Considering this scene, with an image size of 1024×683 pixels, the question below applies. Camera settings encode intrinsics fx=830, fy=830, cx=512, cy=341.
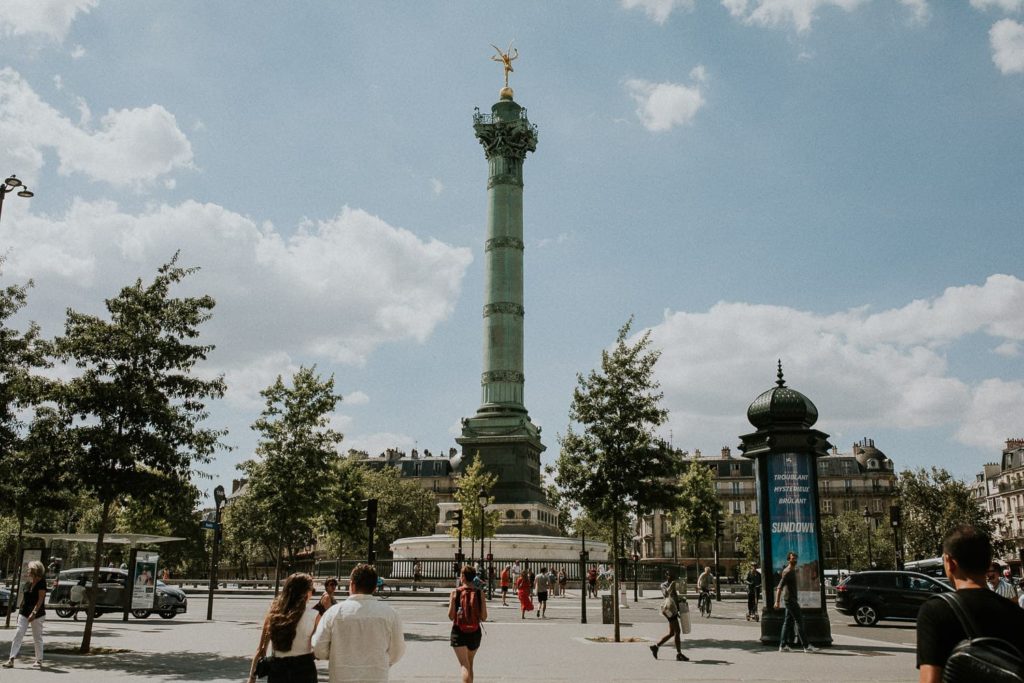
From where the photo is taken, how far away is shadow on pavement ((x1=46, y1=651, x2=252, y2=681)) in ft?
43.4

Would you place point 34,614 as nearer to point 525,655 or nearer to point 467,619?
point 467,619

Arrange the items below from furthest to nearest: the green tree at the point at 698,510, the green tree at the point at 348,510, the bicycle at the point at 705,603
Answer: the green tree at the point at 698,510 → the green tree at the point at 348,510 → the bicycle at the point at 705,603

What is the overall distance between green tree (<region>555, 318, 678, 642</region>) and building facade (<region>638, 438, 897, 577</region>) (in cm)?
7574

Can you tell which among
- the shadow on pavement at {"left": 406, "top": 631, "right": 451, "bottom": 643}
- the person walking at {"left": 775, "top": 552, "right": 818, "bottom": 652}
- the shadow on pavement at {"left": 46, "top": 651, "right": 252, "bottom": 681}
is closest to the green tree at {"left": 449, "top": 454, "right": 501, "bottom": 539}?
the shadow on pavement at {"left": 406, "top": 631, "right": 451, "bottom": 643}

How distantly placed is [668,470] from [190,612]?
20.3 meters

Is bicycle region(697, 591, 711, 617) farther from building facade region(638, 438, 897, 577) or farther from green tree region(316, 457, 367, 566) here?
building facade region(638, 438, 897, 577)

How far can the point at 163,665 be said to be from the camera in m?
14.4

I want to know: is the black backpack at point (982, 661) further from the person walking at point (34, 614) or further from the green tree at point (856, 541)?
the green tree at point (856, 541)

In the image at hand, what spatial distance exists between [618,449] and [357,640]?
15256 millimetres

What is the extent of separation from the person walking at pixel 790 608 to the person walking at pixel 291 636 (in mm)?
12582

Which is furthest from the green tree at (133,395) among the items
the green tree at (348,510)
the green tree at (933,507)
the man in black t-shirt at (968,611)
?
the green tree at (933,507)

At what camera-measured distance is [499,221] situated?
2517 inches

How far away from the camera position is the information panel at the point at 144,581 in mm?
25922

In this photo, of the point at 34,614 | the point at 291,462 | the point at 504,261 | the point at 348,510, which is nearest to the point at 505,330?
the point at 504,261
